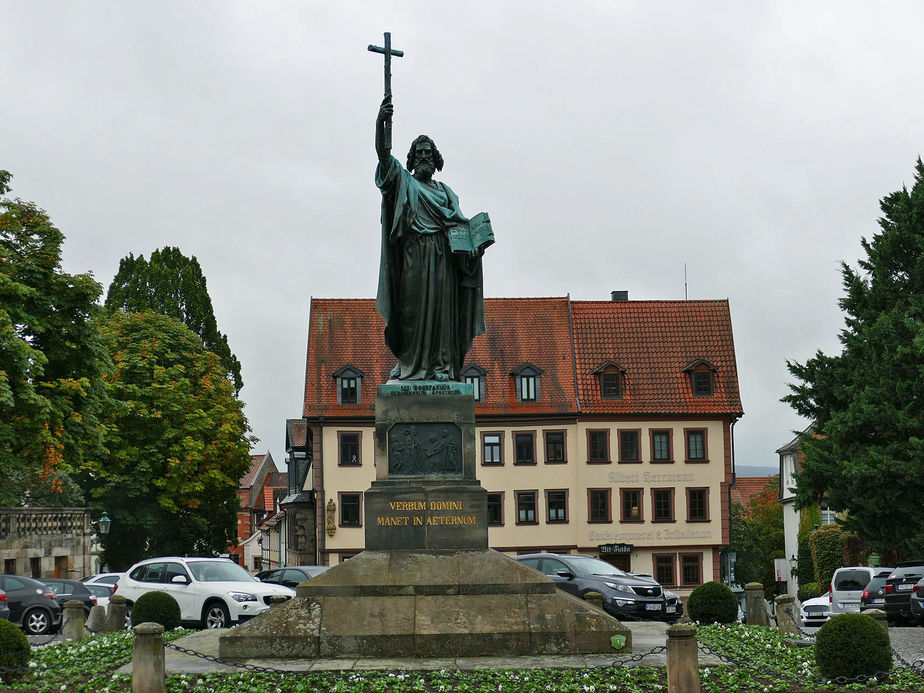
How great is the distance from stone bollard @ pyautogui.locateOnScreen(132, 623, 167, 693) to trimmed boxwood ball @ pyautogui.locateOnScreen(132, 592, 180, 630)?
6.95 metres

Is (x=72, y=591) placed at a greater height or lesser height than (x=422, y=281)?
lesser

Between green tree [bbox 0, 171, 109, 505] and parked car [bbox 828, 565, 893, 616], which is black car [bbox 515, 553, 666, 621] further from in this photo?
green tree [bbox 0, 171, 109, 505]

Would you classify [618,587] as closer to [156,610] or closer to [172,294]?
[156,610]

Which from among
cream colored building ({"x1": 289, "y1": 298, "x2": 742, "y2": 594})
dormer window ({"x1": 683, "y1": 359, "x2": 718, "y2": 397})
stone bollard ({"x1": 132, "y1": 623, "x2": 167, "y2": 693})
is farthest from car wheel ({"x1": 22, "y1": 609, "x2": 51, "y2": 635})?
dormer window ({"x1": 683, "y1": 359, "x2": 718, "y2": 397})

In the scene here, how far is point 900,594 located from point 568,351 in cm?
2826

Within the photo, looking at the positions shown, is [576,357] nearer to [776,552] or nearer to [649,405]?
[649,405]

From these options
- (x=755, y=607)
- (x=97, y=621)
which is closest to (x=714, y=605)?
(x=755, y=607)

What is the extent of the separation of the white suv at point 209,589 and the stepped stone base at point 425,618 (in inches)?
341

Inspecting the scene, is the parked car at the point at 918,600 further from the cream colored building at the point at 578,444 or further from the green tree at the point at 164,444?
the green tree at the point at 164,444

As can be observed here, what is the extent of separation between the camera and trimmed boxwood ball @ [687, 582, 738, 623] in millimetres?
17969

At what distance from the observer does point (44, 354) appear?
25562mm

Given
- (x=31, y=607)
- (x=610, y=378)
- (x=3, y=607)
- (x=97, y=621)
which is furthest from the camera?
(x=610, y=378)

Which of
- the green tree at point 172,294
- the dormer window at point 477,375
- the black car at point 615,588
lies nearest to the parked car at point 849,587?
the black car at point 615,588

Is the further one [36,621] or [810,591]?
[810,591]
